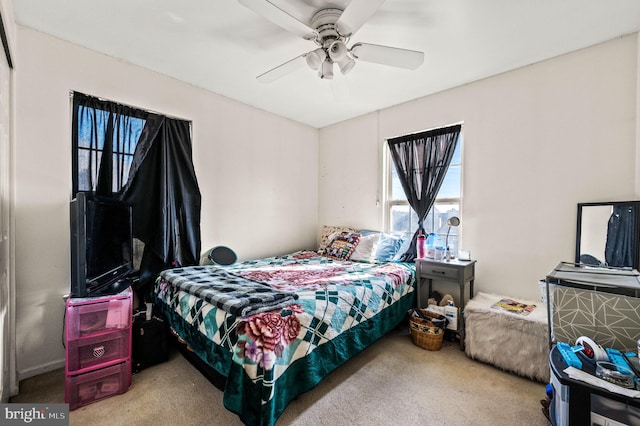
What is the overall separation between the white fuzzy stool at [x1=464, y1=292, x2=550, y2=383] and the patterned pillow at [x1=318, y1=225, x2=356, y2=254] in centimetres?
178

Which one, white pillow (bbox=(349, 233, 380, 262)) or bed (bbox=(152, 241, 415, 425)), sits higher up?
white pillow (bbox=(349, 233, 380, 262))

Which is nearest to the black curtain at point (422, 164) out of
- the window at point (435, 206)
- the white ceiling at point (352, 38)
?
the window at point (435, 206)

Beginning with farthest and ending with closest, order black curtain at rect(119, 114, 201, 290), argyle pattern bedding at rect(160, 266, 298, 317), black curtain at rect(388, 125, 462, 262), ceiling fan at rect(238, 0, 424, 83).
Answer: black curtain at rect(388, 125, 462, 262) < black curtain at rect(119, 114, 201, 290) < argyle pattern bedding at rect(160, 266, 298, 317) < ceiling fan at rect(238, 0, 424, 83)

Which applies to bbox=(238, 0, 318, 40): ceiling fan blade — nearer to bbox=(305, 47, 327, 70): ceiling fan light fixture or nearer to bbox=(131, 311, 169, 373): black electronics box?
bbox=(305, 47, 327, 70): ceiling fan light fixture

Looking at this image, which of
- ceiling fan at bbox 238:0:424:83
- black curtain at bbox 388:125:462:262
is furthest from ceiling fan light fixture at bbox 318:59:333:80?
black curtain at bbox 388:125:462:262


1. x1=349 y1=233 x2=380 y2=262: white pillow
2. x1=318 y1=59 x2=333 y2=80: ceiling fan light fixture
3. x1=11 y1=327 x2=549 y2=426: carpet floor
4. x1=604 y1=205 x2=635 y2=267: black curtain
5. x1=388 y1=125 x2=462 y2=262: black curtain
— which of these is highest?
x1=318 y1=59 x2=333 y2=80: ceiling fan light fixture

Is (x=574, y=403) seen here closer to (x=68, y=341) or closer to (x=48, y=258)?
(x=68, y=341)

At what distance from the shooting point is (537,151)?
2377 mm

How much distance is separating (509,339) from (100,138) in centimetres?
367

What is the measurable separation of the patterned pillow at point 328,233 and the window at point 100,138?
233 centimetres

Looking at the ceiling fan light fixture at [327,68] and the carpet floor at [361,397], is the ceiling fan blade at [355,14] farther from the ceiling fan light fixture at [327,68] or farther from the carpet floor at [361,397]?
the carpet floor at [361,397]

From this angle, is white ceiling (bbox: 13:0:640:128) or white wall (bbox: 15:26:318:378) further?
white wall (bbox: 15:26:318:378)

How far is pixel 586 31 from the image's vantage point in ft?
6.41

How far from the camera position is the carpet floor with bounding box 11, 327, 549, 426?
156 cm
